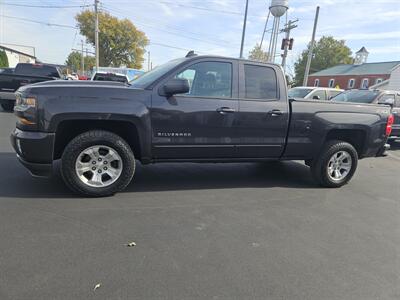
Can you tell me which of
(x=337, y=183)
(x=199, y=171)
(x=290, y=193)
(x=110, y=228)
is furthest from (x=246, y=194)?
(x=110, y=228)

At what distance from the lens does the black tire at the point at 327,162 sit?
5.12 metres

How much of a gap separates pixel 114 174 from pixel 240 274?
2.17m

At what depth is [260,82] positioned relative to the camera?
465 centimetres

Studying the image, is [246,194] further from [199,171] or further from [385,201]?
[385,201]

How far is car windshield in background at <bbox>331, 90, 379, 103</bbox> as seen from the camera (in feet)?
31.4

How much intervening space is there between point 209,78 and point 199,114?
0.56 metres

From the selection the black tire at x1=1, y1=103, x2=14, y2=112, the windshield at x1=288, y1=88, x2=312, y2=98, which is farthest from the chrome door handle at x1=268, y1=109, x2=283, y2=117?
the black tire at x1=1, y1=103, x2=14, y2=112

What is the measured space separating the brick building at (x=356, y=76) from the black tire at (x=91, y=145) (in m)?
51.2

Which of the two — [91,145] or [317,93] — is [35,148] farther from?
[317,93]

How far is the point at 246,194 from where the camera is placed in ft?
15.1

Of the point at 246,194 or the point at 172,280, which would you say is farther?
the point at 246,194

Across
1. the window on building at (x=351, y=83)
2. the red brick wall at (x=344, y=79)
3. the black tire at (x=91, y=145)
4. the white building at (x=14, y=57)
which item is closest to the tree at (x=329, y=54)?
the red brick wall at (x=344, y=79)

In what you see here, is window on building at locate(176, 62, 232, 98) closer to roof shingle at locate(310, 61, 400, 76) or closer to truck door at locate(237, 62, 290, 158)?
truck door at locate(237, 62, 290, 158)

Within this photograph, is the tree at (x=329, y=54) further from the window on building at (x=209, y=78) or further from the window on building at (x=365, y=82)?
the window on building at (x=209, y=78)
